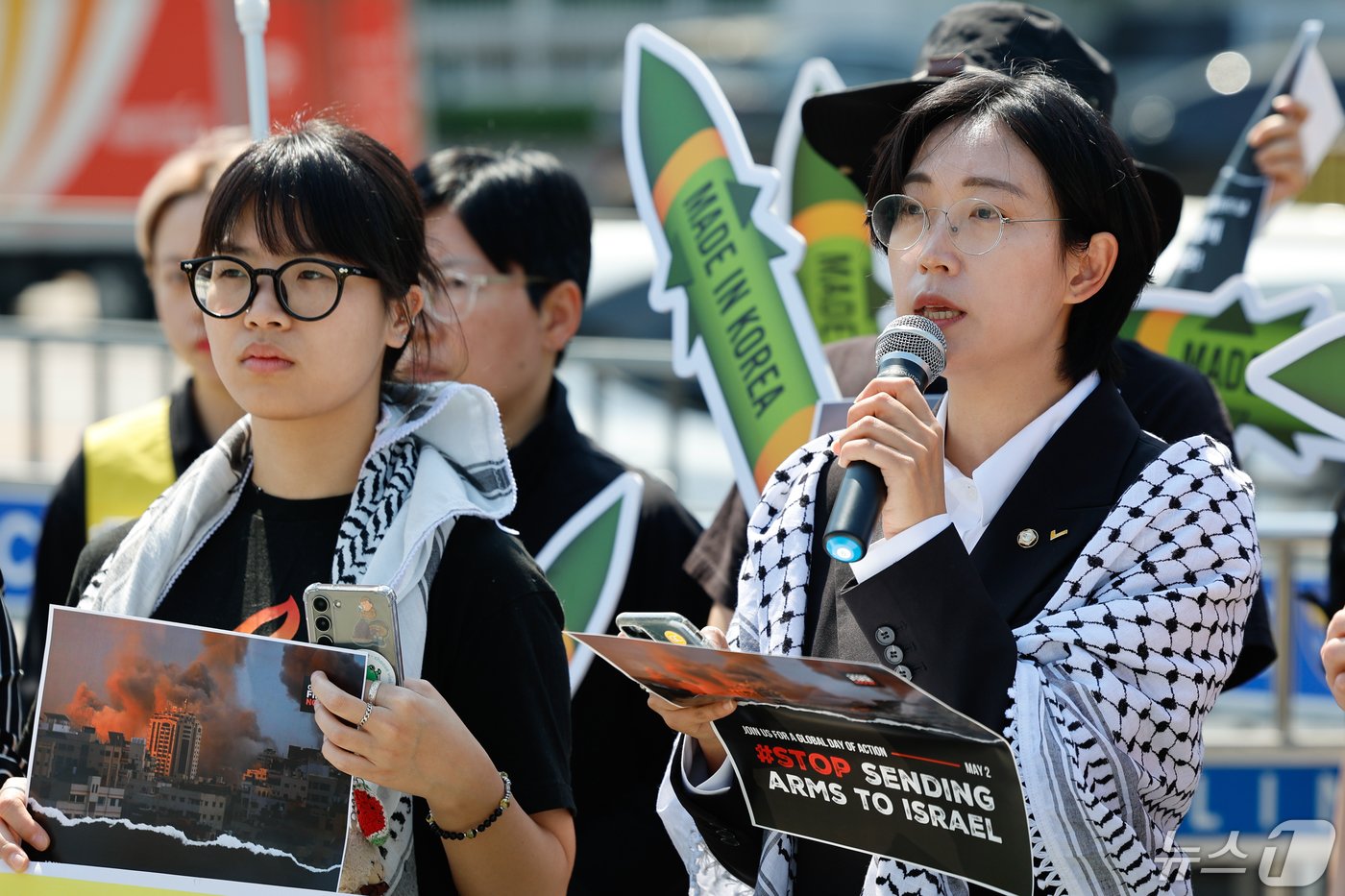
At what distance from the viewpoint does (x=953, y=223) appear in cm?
196

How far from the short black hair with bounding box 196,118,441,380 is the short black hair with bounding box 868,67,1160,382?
64 centimetres

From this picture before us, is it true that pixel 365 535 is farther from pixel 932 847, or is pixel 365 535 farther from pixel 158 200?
pixel 158 200

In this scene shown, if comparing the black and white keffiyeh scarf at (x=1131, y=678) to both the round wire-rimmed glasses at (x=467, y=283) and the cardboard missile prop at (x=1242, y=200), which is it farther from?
the cardboard missile prop at (x=1242, y=200)

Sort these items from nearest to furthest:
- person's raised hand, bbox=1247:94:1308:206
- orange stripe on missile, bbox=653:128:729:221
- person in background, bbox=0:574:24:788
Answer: person in background, bbox=0:574:24:788 < orange stripe on missile, bbox=653:128:729:221 < person's raised hand, bbox=1247:94:1308:206

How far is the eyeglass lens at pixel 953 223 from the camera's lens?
6.38ft

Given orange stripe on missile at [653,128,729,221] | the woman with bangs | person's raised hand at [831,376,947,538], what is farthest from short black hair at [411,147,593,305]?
person's raised hand at [831,376,947,538]

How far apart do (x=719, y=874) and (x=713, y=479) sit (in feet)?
13.7

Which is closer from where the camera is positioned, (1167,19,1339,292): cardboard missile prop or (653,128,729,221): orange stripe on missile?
(653,128,729,221): orange stripe on missile

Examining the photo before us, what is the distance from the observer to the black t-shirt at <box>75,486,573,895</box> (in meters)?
1.94

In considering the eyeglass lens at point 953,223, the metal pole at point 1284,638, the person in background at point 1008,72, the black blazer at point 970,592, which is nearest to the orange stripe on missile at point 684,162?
the person in background at point 1008,72

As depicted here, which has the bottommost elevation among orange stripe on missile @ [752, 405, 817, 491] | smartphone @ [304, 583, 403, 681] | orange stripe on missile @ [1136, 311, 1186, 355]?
orange stripe on missile @ [752, 405, 817, 491]

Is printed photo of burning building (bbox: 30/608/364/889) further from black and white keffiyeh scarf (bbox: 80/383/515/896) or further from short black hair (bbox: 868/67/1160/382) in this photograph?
short black hair (bbox: 868/67/1160/382)

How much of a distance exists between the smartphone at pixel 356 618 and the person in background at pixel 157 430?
48.2 inches

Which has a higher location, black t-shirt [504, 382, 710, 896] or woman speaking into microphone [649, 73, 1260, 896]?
woman speaking into microphone [649, 73, 1260, 896]
